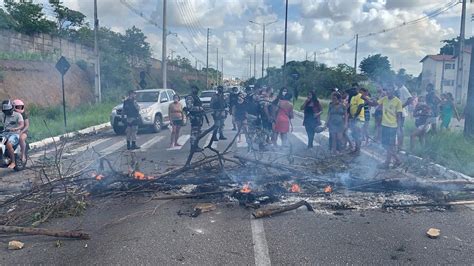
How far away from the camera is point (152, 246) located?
5172 mm

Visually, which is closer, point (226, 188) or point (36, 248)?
point (36, 248)

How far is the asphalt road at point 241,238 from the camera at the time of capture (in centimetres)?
482

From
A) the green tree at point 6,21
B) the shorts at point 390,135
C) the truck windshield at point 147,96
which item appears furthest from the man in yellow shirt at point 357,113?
the green tree at point 6,21

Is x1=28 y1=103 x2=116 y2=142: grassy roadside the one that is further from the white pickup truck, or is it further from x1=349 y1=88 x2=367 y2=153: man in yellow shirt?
x1=349 y1=88 x2=367 y2=153: man in yellow shirt

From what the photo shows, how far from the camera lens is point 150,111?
1819 cm

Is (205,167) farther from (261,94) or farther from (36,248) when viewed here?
(261,94)

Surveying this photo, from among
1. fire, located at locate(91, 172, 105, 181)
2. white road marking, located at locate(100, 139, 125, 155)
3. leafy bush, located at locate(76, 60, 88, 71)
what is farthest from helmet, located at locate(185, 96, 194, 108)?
leafy bush, located at locate(76, 60, 88, 71)

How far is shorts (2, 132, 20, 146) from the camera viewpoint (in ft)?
33.3

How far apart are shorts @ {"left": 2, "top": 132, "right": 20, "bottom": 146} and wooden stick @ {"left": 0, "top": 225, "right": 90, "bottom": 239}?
16.8 ft

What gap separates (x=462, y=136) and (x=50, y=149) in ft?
39.3

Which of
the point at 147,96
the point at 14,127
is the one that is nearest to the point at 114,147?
the point at 14,127

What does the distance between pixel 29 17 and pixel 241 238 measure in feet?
117

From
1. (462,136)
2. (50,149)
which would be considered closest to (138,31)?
(50,149)

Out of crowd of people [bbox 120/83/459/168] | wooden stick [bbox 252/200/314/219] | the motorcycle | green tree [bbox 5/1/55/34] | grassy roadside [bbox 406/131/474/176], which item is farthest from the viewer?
green tree [bbox 5/1/55/34]
